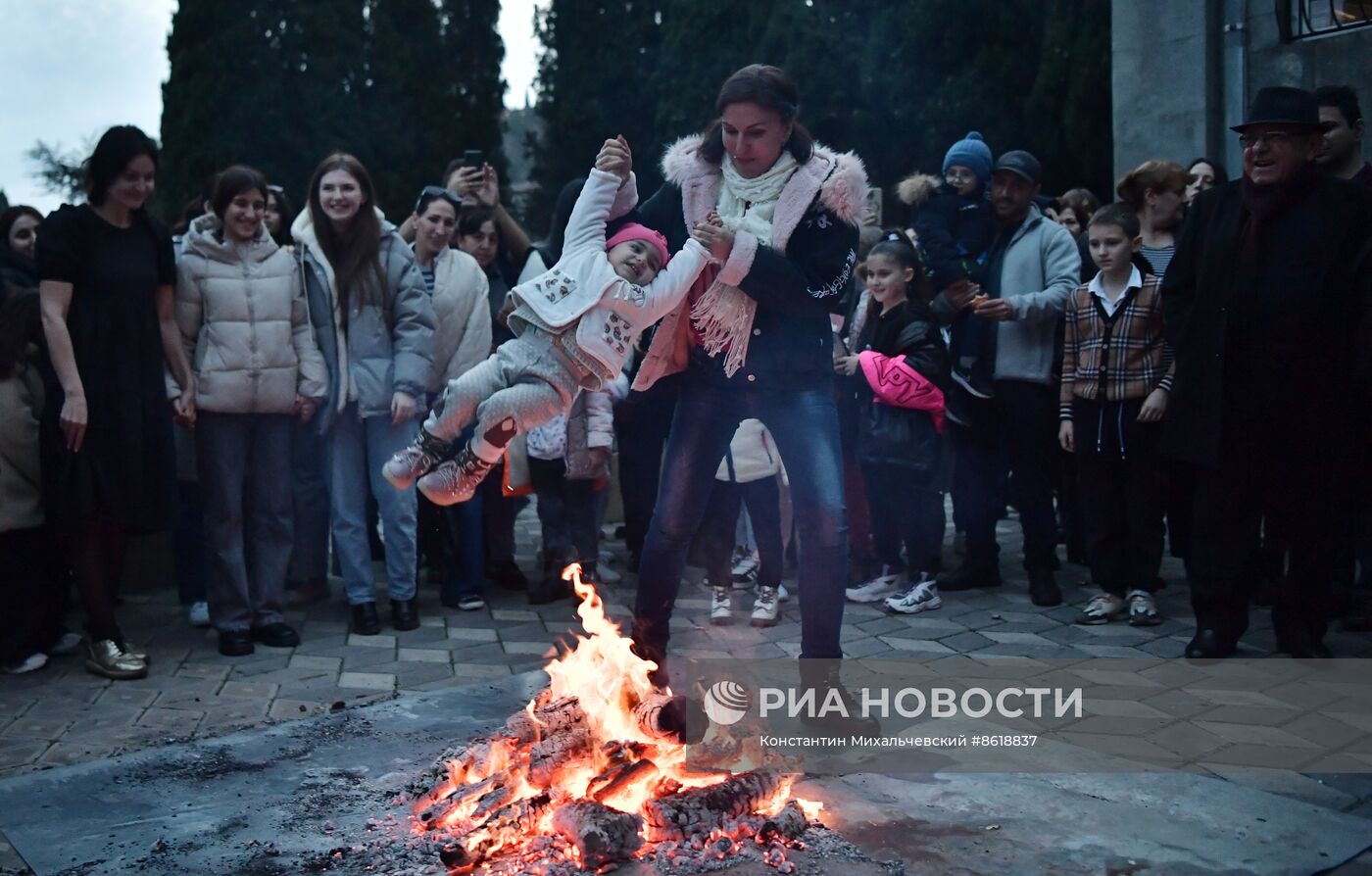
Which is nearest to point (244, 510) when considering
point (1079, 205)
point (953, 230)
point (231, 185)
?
point (231, 185)

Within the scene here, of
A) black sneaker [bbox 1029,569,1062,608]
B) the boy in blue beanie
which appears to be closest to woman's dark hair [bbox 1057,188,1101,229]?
the boy in blue beanie

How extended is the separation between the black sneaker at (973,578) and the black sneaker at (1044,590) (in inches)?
14.8

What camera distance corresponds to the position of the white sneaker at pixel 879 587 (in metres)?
7.07

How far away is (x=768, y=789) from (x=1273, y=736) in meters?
2.09

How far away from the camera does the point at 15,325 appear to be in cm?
595

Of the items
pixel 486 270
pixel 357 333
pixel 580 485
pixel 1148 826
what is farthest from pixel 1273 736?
pixel 486 270

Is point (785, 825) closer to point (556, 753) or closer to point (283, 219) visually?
point (556, 753)

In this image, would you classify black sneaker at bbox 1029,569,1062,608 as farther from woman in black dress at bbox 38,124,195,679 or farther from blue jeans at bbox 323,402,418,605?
woman in black dress at bbox 38,124,195,679

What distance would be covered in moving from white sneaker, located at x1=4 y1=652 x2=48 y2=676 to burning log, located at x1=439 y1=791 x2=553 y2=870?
3.29 m

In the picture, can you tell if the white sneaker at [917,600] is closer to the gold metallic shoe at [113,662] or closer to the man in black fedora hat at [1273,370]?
the man in black fedora hat at [1273,370]

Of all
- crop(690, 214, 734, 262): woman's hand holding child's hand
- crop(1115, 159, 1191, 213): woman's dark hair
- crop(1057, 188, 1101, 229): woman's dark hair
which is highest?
crop(1057, 188, 1101, 229): woman's dark hair

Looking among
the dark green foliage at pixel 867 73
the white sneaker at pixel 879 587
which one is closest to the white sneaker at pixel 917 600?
the white sneaker at pixel 879 587

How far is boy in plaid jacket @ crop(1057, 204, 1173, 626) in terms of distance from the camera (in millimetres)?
6395

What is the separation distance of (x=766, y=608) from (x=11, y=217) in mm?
5081
